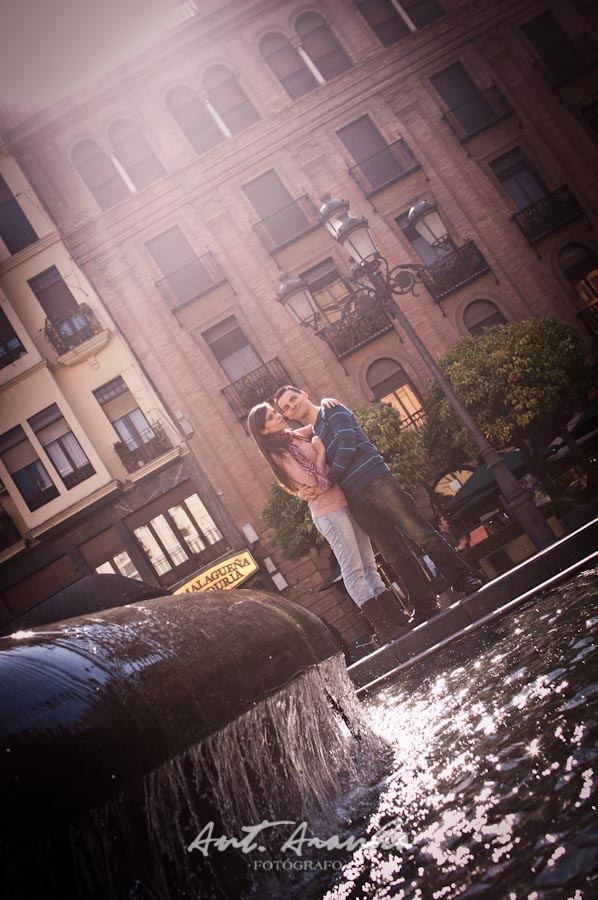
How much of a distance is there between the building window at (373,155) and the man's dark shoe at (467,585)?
1348cm

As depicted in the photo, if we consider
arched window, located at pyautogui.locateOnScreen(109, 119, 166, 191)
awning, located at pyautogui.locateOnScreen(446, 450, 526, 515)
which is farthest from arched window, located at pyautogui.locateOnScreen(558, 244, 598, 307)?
arched window, located at pyautogui.locateOnScreen(109, 119, 166, 191)

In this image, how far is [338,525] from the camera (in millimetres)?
7605

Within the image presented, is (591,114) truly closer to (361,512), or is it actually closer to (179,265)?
(179,265)

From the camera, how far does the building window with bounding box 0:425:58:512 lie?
1732 centimetres

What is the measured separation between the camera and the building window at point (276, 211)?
1755cm

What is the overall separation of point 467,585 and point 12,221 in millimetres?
17562

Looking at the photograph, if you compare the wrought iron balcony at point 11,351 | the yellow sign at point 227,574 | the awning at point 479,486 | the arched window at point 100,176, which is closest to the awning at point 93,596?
the awning at point 479,486

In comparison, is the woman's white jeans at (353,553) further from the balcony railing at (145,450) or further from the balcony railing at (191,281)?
the balcony railing at (191,281)

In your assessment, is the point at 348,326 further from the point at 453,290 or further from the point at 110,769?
the point at 110,769

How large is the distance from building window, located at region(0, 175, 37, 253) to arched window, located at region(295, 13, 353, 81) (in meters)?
9.66

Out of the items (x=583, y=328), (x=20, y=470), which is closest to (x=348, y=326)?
(x=583, y=328)

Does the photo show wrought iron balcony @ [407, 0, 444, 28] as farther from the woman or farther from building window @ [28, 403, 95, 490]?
the woman

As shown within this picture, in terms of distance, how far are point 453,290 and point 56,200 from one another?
11.8 m

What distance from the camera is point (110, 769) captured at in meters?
2.08
